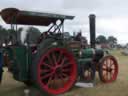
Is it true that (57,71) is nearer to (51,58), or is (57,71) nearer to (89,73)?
(51,58)

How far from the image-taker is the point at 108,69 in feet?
27.5

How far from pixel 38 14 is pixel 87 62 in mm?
2043

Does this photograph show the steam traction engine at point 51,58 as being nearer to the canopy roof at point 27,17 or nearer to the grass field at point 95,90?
the canopy roof at point 27,17

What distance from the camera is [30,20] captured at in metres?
7.39

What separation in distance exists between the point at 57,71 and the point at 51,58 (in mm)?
354

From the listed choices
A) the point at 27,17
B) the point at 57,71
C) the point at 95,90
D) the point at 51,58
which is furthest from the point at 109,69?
the point at 27,17

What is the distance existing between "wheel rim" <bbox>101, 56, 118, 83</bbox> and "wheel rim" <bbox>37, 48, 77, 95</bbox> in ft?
4.40

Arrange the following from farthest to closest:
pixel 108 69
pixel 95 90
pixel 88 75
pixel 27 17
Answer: pixel 108 69
pixel 88 75
pixel 95 90
pixel 27 17

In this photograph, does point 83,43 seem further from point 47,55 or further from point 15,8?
point 15,8

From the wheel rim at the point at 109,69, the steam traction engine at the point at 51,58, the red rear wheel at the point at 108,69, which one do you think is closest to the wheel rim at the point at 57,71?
the steam traction engine at the point at 51,58

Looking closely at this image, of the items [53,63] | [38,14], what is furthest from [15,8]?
[53,63]

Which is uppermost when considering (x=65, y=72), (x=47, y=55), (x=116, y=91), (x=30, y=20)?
(x=30, y=20)

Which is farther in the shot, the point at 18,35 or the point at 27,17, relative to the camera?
the point at 27,17

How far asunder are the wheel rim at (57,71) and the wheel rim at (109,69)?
4.40ft
